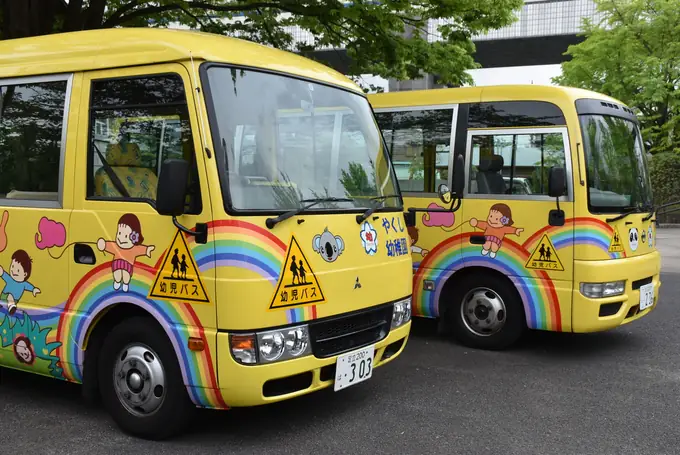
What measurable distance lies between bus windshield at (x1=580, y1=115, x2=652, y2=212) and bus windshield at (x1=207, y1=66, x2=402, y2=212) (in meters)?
2.21

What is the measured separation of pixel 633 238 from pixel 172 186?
15.0 feet

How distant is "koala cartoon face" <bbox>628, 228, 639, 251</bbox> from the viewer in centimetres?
639

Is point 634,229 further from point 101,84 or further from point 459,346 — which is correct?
point 101,84

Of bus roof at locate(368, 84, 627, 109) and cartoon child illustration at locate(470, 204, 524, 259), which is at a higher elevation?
bus roof at locate(368, 84, 627, 109)

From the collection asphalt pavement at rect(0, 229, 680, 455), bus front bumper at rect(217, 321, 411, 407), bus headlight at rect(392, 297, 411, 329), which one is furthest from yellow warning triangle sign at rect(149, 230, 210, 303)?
bus headlight at rect(392, 297, 411, 329)

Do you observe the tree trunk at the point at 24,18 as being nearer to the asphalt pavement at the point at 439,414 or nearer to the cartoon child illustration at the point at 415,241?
the asphalt pavement at the point at 439,414

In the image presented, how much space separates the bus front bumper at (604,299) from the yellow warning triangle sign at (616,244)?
0.31ft

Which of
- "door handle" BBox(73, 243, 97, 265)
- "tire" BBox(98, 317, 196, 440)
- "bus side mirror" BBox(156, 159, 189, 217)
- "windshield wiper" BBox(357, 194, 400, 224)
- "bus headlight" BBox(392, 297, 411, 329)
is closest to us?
"bus side mirror" BBox(156, 159, 189, 217)

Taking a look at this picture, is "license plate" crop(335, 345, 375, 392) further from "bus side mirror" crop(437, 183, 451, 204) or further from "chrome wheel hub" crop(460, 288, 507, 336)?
"bus side mirror" crop(437, 183, 451, 204)

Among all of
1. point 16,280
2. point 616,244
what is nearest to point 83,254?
point 16,280

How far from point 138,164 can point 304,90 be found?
1.17m

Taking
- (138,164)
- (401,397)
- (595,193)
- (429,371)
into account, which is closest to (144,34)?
(138,164)

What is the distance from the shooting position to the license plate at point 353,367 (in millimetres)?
4215

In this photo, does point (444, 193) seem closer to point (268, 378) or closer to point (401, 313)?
point (401, 313)
